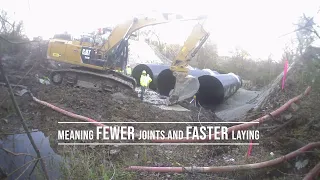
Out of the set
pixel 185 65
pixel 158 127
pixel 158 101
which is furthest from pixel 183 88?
pixel 158 127

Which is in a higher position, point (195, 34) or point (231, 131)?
point (195, 34)

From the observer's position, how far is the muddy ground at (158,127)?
4.18 m

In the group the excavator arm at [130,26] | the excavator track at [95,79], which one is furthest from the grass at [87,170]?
the excavator arm at [130,26]

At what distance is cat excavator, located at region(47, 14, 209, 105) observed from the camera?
8.87 meters

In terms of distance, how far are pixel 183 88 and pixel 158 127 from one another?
250 centimetres

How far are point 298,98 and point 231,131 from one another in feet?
5.26

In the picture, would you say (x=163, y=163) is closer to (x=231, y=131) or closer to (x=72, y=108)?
(x=231, y=131)

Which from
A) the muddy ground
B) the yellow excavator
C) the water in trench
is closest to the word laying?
the muddy ground

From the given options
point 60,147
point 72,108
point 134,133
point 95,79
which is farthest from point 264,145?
point 95,79

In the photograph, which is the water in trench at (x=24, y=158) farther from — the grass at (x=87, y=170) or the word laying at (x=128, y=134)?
the word laying at (x=128, y=134)

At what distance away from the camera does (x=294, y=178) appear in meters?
3.95

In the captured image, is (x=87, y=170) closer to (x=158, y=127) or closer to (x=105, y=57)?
(x=158, y=127)

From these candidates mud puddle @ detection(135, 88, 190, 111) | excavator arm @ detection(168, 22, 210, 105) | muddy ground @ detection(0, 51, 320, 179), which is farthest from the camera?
excavator arm @ detection(168, 22, 210, 105)

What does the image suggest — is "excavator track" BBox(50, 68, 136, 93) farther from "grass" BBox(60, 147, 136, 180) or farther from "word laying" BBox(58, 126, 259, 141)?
"grass" BBox(60, 147, 136, 180)
